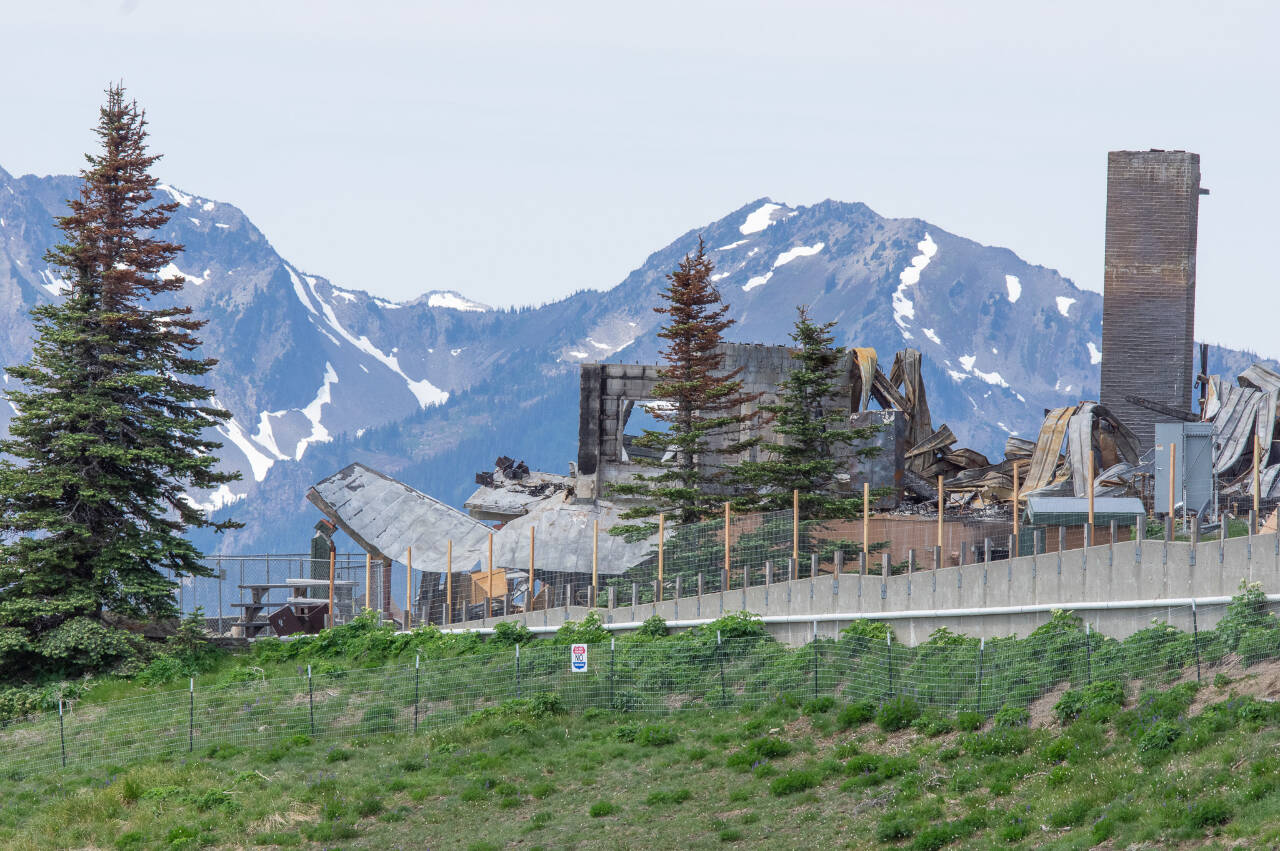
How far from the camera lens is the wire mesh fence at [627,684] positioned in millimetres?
24234

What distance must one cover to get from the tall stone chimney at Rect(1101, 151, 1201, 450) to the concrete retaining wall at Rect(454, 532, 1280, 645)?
25336 mm

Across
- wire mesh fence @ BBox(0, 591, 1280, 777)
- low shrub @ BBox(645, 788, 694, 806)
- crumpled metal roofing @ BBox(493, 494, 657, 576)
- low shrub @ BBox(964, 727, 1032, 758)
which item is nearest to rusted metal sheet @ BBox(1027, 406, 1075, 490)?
crumpled metal roofing @ BBox(493, 494, 657, 576)

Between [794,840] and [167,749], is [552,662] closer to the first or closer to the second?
[167,749]

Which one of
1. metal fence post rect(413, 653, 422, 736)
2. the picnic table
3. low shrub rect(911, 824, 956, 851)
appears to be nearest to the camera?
low shrub rect(911, 824, 956, 851)

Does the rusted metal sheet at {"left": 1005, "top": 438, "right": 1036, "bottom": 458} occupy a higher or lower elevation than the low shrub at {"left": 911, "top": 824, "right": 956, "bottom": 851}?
higher

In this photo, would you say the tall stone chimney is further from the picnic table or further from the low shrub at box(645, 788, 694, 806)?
the low shrub at box(645, 788, 694, 806)

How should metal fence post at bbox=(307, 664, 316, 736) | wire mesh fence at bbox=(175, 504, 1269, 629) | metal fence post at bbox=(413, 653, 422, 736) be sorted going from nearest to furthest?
metal fence post at bbox=(413, 653, 422, 736), metal fence post at bbox=(307, 664, 316, 736), wire mesh fence at bbox=(175, 504, 1269, 629)

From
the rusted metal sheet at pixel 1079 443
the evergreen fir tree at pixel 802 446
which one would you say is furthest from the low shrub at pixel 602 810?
the rusted metal sheet at pixel 1079 443

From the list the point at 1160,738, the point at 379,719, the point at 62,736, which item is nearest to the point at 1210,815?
the point at 1160,738

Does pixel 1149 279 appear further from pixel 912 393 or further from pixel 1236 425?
pixel 912 393

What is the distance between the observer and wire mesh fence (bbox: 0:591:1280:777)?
79.5ft

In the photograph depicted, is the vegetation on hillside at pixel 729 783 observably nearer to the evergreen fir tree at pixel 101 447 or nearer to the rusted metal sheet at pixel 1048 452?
the evergreen fir tree at pixel 101 447

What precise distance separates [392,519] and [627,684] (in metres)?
22.8

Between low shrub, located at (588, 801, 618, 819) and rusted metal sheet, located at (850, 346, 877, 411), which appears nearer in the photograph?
low shrub, located at (588, 801, 618, 819)
